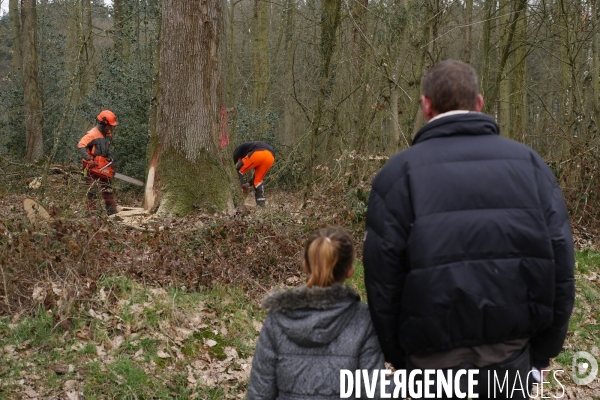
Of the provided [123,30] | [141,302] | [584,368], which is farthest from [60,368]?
[123,30]

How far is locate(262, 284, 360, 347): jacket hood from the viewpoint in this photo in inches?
112

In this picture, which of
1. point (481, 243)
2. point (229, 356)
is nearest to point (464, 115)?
point (481, 243)

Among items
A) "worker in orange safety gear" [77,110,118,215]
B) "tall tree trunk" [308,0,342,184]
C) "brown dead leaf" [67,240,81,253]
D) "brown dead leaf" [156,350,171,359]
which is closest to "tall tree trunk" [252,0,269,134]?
"worker in orange safety gear" [77,110,118,215]

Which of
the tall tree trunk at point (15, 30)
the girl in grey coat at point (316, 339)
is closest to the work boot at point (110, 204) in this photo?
the girl in grey coat at point (316, 339)

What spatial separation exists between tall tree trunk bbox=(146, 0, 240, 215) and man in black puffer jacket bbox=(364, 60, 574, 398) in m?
6.84

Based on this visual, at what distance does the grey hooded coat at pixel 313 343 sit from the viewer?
285 cm

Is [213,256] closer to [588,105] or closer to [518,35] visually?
[518,35]

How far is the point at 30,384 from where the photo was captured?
4.91 meters

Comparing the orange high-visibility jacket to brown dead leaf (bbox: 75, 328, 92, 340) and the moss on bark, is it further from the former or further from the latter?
brown dead leaf (bbox: 75, 328, 92, 340)

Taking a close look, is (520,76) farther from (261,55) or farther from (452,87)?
(452,87)

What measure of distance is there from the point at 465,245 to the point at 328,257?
68 cm

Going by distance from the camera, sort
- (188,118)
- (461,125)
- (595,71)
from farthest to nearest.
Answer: (595,71) → (188,118) → (461,125)

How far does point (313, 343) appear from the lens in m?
2.85

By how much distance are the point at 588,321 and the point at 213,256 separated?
4574 mm
